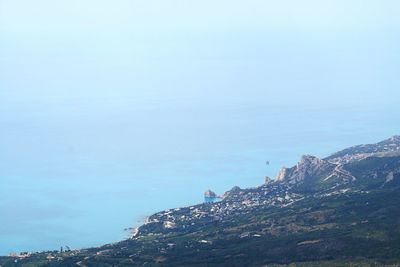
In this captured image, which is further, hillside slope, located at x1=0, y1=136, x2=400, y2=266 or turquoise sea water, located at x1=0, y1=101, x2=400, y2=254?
turquoise sea water, located at x1=0, y1=101, x2=400, y2=254

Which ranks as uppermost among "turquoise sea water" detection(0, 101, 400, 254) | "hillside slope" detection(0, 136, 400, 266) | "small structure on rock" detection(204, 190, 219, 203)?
"turquoise sea water" detection(0, 101, 400, 254)

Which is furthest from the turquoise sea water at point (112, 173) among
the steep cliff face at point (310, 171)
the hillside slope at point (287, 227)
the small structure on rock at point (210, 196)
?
the steep cliff face at point (310, 171)

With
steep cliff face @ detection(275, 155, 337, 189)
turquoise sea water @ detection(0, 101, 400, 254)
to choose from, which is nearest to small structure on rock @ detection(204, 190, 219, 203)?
turquoise sea water @ detection(0, 101, 400, 254)

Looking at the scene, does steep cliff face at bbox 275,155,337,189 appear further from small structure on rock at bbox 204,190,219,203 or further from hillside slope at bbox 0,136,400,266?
small structure on rock at bbox 204,190,219,203

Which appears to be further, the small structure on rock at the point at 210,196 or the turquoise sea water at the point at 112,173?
the small structure on rock at the point at 210,196

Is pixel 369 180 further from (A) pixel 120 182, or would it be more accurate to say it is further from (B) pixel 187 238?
(A) pixel 120 182

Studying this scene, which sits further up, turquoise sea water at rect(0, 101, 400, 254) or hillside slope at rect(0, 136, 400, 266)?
turquoise sea water at rect(0, 101, 400, 254)

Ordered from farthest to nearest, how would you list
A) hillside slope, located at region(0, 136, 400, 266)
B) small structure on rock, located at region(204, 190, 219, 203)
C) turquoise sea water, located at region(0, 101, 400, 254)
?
small structure on rock, located at region(204, 190, 219, 203) < turquoise sea water, located at region(0, 101, 400, 254) < hillside slope, located at region(0, 136, 400, 266)

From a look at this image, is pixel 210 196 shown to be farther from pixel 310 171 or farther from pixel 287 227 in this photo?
pixel 287 227

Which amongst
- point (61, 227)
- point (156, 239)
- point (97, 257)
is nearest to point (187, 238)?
point (156, 239)

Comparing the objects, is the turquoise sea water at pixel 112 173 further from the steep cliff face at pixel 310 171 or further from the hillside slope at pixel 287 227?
the steep cliff face at pixel 310 171

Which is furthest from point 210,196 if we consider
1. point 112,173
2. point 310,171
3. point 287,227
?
point 287,227
